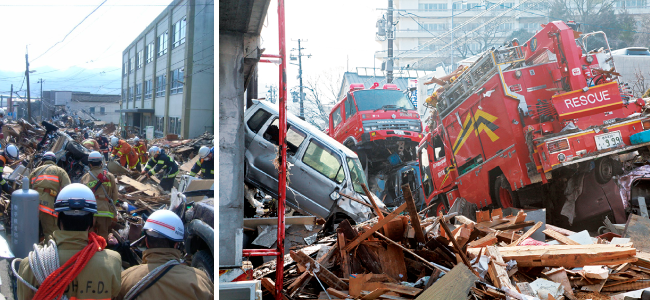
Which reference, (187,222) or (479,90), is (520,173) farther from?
(187,222)

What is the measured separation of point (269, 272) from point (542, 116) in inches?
233

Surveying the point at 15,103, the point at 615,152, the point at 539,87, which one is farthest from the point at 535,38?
the point at 15,103

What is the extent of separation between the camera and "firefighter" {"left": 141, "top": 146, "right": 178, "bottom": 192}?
2525mm

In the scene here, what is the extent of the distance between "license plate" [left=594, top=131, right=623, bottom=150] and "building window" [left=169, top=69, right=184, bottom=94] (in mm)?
7545

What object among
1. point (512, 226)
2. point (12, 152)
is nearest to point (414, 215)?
point (512, 226)

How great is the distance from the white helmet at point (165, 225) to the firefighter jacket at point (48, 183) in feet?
1.61

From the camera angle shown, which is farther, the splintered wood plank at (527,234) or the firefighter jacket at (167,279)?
the splintered wood plank at (527,234)

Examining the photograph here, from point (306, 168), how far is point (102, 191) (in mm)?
6160

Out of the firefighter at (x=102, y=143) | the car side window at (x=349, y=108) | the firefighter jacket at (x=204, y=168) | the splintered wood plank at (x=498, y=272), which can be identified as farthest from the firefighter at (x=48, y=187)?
the car side window at (x=349, y=108)

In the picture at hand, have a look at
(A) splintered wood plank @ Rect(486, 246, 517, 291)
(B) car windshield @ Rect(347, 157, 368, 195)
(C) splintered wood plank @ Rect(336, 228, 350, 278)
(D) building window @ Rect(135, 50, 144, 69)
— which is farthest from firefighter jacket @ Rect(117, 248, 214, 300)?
(B) car windshield @ Rect(347, 157, 368, 195)

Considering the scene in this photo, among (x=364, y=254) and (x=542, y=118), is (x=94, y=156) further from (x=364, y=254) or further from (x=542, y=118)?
(x=542, y=118)

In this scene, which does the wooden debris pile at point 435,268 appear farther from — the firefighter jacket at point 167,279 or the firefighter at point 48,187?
the firefighter at point 48,187

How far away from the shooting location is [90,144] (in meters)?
2.66

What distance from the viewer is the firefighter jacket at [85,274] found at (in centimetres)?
228
